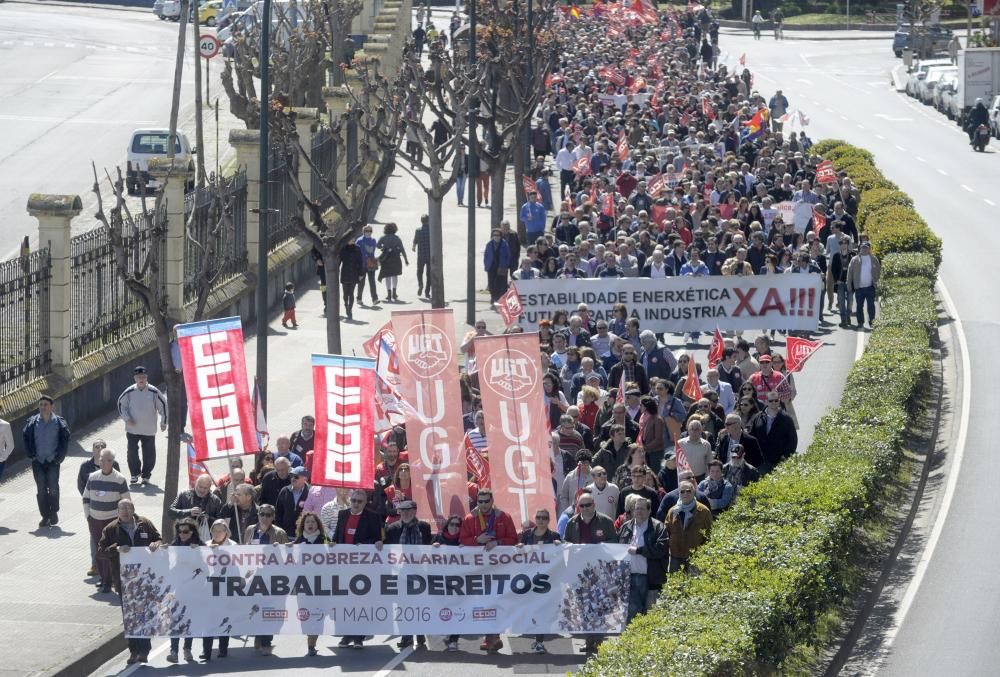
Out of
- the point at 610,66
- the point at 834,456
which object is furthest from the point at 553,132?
the point at 834,456

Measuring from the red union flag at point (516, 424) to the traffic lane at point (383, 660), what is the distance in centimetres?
119

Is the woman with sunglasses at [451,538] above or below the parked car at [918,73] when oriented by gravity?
below

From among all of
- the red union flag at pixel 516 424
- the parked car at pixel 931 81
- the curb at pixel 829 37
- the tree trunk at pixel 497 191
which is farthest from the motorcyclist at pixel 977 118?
the curb at pixel 829 37

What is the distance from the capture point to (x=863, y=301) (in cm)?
2783

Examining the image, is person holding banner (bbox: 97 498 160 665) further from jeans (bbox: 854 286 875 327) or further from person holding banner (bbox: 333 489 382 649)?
jeans (bbox: 854 286 875 327)

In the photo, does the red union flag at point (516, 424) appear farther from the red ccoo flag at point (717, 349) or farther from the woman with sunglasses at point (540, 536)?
the red ccoo flag at point (717, 349)

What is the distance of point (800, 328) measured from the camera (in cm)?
2569

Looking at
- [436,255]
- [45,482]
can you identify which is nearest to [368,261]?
[436,255]

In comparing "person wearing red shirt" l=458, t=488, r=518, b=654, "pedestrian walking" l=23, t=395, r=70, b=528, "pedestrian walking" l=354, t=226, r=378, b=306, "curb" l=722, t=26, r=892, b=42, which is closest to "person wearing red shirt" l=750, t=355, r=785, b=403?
"person wearing red shirt" l=458, t=488, r=518, b=654

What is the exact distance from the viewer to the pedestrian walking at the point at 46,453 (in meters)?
18.9

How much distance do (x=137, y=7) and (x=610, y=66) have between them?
37.1 m

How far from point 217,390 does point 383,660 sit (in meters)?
2.86

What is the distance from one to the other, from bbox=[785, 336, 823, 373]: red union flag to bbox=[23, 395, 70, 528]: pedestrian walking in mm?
7571

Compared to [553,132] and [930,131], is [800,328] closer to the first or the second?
[553,132]
